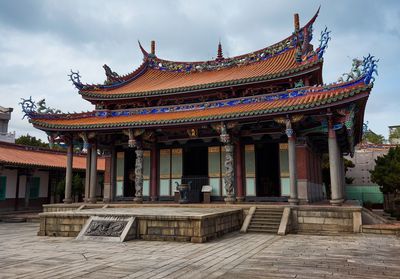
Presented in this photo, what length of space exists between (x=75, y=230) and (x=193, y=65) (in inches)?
546

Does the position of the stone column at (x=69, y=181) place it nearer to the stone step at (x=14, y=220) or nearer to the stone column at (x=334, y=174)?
the stone step at (x=14, y=220)

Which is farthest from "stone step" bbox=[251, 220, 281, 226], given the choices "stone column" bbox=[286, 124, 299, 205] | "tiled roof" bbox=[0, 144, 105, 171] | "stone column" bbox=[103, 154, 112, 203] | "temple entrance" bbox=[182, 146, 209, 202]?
"tiled roof" bbox=[0, 144, 105, 171]

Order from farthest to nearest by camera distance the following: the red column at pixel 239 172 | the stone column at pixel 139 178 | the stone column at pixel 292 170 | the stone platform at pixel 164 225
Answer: the stone column at pixel 139 178 → the red column at pixel 239 172 → the stone column at pixel 292 170 → the stone platform at pixel 164 225

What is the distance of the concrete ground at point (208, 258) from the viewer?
6559mm

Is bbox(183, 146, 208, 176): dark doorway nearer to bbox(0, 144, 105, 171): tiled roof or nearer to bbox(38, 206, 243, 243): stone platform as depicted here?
bbox(38, 206, 243, 243): stone platform

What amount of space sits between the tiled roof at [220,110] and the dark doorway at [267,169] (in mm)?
2527

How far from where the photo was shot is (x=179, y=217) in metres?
10.5

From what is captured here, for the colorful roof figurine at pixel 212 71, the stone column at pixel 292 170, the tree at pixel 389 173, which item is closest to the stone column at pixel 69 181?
the colorful roof figurine at pixel 212 71

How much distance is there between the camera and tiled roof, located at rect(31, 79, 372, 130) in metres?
13.9

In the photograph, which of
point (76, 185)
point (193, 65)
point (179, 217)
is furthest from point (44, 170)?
point (179, 217)

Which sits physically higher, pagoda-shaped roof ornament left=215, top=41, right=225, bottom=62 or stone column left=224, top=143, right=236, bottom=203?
pagoda-shaped roof ornament left=215, top=41, right=225, bottom=62

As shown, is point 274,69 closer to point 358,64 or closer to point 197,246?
point 358,64

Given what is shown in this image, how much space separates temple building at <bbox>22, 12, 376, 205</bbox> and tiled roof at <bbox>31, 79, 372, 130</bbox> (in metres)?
0.05

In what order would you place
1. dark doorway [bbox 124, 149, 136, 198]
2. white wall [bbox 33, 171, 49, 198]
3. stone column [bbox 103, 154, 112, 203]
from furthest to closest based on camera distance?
white wall [bbox 33, 171, 49, 198], dark doorway [bbox 124, 149, 136, 198], stone column [bbox 103, 154, 112, 203]
